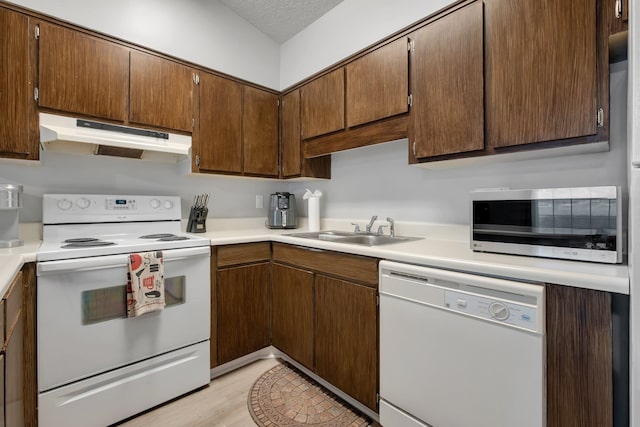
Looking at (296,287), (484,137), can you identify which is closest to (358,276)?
(296,287)

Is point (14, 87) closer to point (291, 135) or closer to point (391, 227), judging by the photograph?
point (291, 135)

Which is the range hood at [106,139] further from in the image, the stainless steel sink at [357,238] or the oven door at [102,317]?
the stainless steel sink at [357,238]

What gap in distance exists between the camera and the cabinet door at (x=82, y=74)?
1587 mm

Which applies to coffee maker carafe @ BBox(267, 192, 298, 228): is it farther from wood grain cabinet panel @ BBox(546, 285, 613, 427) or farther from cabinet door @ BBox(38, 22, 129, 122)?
wood grain cabinet panel @ BBox(546, 285, 613, 427)

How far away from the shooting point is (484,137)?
55.1 inches

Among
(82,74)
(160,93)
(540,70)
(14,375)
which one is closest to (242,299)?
(14,375)

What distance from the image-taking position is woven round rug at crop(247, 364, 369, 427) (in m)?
1.53

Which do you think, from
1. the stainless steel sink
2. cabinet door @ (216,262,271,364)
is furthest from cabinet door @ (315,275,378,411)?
cabinet door @ (216,262,271,364)

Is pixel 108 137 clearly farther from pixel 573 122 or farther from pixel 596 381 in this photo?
pixel 596 381

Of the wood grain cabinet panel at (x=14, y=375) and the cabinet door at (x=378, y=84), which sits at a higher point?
the cabinet door at (x=378, y=84)

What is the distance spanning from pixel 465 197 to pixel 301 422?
1.53 meters

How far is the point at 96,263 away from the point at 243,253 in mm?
800

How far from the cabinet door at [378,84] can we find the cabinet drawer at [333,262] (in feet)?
2.90

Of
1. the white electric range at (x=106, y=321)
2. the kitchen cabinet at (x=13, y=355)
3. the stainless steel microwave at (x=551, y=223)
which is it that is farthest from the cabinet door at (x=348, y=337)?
the kitchen cabinet at (x=13, y=355)
